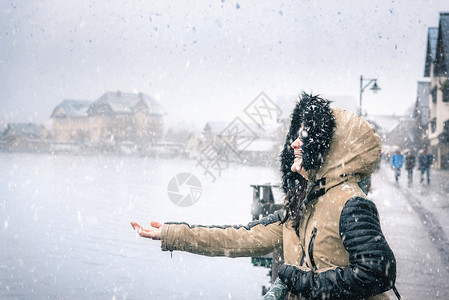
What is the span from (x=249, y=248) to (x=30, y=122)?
446 ft

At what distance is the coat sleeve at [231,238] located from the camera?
7.18ft

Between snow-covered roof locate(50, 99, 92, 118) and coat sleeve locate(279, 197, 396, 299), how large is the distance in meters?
128

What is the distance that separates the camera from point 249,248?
88.9 inches

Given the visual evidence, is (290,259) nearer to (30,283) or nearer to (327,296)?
(327,296)

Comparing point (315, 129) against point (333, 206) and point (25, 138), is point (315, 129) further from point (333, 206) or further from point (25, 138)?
point (25, 138)

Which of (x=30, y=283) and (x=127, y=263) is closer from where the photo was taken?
(x=30, y=283)

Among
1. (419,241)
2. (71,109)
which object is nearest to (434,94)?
(419,241)

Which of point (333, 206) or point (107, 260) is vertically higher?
point (333, 206)

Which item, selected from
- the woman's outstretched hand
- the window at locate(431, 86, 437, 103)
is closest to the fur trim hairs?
the woman's outstretched hand

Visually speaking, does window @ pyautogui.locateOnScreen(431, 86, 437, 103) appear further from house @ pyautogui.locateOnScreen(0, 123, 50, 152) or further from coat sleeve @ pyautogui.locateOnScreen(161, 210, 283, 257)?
house @ pyautogui.locateOnScreen(0, 123, 50, 152)

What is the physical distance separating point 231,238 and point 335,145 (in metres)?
0.76

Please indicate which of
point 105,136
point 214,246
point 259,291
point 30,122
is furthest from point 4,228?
point 30,122

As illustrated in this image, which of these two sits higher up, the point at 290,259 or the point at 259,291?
the point at 290,259

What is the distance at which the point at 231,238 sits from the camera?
225 centimetres
